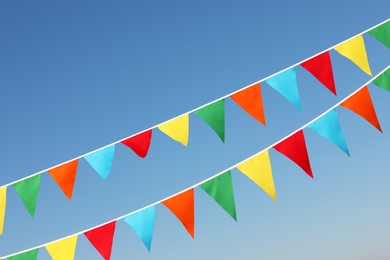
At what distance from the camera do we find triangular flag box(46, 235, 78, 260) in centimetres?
438

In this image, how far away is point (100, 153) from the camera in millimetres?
4914

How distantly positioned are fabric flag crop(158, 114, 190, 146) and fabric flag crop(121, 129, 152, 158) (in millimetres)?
151

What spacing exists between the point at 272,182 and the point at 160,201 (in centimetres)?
94

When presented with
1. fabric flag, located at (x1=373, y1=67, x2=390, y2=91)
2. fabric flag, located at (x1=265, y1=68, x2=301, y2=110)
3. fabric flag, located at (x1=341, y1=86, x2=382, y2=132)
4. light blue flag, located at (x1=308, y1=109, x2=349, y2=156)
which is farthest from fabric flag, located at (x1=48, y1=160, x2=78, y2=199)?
fabric flag, located at (x1=373, y1=67, x2=390, y2=91)

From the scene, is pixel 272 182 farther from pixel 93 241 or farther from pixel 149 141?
pixel 93 241

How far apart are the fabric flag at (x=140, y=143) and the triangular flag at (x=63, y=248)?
980 millimetres

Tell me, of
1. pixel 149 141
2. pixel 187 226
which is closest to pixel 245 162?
pixel 187 226

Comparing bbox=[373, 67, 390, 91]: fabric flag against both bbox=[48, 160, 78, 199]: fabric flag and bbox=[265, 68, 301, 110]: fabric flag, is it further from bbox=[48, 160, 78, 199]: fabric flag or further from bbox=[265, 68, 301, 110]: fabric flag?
bbox=[48, 160, 78, 199]: fabric flag

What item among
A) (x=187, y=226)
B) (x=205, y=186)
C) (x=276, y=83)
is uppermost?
(x=276, y=83)

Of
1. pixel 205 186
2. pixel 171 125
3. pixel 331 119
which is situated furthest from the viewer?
pixel 171 125

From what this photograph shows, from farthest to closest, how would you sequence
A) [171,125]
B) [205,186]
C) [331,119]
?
[171,125] < [331,119] < [205,186]

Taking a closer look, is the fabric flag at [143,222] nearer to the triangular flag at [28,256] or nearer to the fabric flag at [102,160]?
the fabric flag at [102,160]

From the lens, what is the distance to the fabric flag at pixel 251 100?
16.0 feet

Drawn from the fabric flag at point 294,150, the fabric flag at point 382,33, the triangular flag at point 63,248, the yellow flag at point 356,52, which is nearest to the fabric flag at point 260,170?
the fabric flag at point 294,150
